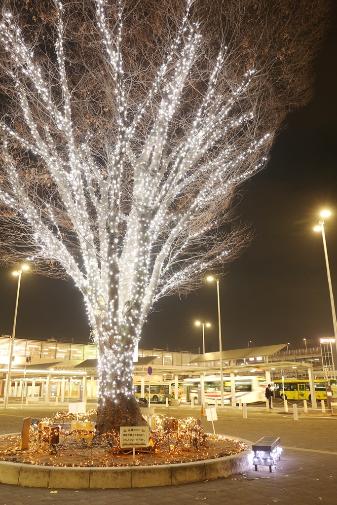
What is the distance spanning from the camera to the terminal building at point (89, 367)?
40.3 metres

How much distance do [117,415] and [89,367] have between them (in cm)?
3144

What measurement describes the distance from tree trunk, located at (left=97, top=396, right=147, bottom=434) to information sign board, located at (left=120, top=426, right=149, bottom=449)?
1859mm

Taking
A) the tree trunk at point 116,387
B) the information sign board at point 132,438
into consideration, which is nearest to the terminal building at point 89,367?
the tree trunk at point 116,387

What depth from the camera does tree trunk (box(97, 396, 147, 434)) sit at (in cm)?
1187

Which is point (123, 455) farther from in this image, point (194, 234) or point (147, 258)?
point (194, 234)

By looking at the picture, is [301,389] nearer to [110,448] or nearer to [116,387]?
[116,387]

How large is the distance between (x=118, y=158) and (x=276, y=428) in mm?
13451

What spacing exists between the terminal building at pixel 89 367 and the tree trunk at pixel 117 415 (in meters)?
21.3

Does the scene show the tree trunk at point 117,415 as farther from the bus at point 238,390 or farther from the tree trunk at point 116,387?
the bus at point 238,390

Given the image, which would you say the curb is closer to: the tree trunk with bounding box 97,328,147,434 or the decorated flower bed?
the decorated flower bed

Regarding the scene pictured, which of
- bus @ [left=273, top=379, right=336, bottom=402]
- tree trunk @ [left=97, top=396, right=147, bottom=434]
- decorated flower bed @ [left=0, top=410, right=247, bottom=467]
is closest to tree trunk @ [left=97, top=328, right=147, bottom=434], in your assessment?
tree trunk @ [left=97, top=396, right=147, bottom=434]

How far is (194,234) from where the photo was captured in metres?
14.2

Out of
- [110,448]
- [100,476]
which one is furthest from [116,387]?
[100,476]

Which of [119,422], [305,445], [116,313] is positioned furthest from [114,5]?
[305,445]
